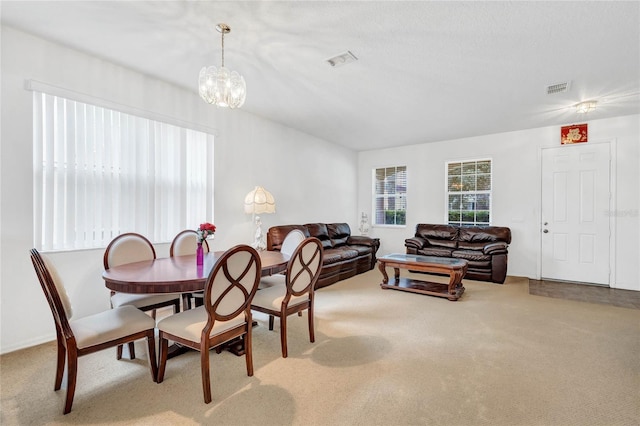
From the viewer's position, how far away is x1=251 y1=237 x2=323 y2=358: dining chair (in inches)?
97.3

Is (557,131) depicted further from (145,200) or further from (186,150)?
(145,200)

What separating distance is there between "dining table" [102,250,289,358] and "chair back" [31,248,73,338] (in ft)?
0.84

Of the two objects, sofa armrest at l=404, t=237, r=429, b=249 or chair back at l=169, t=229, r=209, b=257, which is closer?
chair back at l=169, t=229, r=209, b=257

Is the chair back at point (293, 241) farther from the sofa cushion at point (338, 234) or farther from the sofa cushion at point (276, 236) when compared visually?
the sofa cushion at point (338, 234)

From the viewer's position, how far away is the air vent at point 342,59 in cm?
289

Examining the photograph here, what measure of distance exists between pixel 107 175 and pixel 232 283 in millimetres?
2229

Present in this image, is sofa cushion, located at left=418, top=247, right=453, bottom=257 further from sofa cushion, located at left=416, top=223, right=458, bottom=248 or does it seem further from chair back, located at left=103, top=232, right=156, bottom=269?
chair back, located at left=103, top=232, right=156, bottom=269

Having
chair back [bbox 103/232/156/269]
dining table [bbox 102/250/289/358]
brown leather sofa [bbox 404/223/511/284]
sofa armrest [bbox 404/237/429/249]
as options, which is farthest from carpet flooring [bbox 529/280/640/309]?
chair back [bbox 103/232/156/269]

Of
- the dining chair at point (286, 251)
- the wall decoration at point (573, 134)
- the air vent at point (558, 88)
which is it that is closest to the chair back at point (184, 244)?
the dining chair at point (286, 251)

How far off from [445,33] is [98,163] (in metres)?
Answer: 3.55

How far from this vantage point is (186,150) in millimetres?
3902

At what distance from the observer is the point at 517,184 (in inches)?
221

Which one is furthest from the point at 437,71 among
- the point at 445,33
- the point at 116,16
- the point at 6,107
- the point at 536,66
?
the point at 6,107

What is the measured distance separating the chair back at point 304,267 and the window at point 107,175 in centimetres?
204
